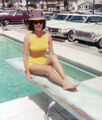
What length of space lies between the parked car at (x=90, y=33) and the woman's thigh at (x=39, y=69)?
679 cm

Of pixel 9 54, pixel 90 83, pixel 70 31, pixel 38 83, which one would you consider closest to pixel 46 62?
pixel 38 83

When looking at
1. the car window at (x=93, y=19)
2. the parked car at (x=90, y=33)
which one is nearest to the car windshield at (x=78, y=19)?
the car window at (x=93, y=19)

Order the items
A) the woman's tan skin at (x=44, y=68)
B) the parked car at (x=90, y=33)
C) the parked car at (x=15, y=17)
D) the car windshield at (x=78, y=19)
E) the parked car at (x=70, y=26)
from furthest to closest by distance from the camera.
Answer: the parked car at (x=15, y=17), the car windshield at (x=78, y=19), the parked car at (x=70, y=26), the parked car at (x=90, y=33), the woman's tan skin at (x=44, y=68)

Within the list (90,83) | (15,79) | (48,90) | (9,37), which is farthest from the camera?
(9,37)

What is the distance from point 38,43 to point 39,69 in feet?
1.58

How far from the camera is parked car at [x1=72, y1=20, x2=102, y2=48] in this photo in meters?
10.0

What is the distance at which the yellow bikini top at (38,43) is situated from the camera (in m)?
3.76

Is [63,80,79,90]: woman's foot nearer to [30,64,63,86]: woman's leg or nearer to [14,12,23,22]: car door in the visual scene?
[30,64,63,86]: woman's leg

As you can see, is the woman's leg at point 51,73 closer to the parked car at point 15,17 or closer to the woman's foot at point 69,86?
the woman's foot at point 69,86

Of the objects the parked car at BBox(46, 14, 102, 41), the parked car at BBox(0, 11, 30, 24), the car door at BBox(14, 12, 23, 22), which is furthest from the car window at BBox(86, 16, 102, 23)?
the car door at BBox(14, 12, 23, 22)

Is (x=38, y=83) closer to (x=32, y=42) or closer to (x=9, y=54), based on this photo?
(x=32, y=42)

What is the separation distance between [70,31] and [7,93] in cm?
728

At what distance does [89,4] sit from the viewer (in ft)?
239

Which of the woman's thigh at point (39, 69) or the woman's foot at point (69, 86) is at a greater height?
the woman's thigh at point (39, 69)
